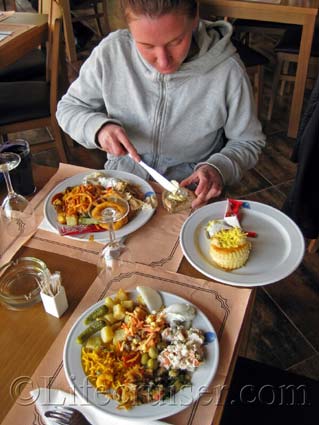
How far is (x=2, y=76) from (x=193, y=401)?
94.7 inches

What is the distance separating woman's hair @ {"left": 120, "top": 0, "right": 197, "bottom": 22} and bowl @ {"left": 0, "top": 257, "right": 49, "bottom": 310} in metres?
0.64

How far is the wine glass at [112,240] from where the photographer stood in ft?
3.09

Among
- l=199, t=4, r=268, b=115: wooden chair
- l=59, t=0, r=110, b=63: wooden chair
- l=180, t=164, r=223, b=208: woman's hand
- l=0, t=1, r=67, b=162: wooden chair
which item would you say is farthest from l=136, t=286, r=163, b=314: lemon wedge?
l=59, t=0, r=110, b=63: wooden chair

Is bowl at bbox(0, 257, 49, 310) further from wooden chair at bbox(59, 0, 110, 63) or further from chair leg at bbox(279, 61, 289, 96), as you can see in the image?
chair leg at bbox(279, 61, 289, 96)

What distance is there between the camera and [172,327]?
784 millimetres

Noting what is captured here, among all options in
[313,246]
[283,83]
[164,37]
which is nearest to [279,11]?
[283,83]

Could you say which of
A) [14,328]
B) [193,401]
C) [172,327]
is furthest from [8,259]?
[193,401]

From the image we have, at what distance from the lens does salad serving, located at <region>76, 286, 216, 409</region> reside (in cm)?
71

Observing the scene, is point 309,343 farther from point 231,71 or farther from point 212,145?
point 231,71

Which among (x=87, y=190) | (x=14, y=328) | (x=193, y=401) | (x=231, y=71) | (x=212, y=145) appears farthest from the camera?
(x=212, y=145)

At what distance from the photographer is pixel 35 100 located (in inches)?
90.7

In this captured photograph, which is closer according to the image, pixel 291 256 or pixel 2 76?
pixel 291 256

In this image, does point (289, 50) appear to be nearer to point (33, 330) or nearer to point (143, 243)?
point (143, 243)

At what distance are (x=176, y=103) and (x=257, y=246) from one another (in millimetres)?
536
